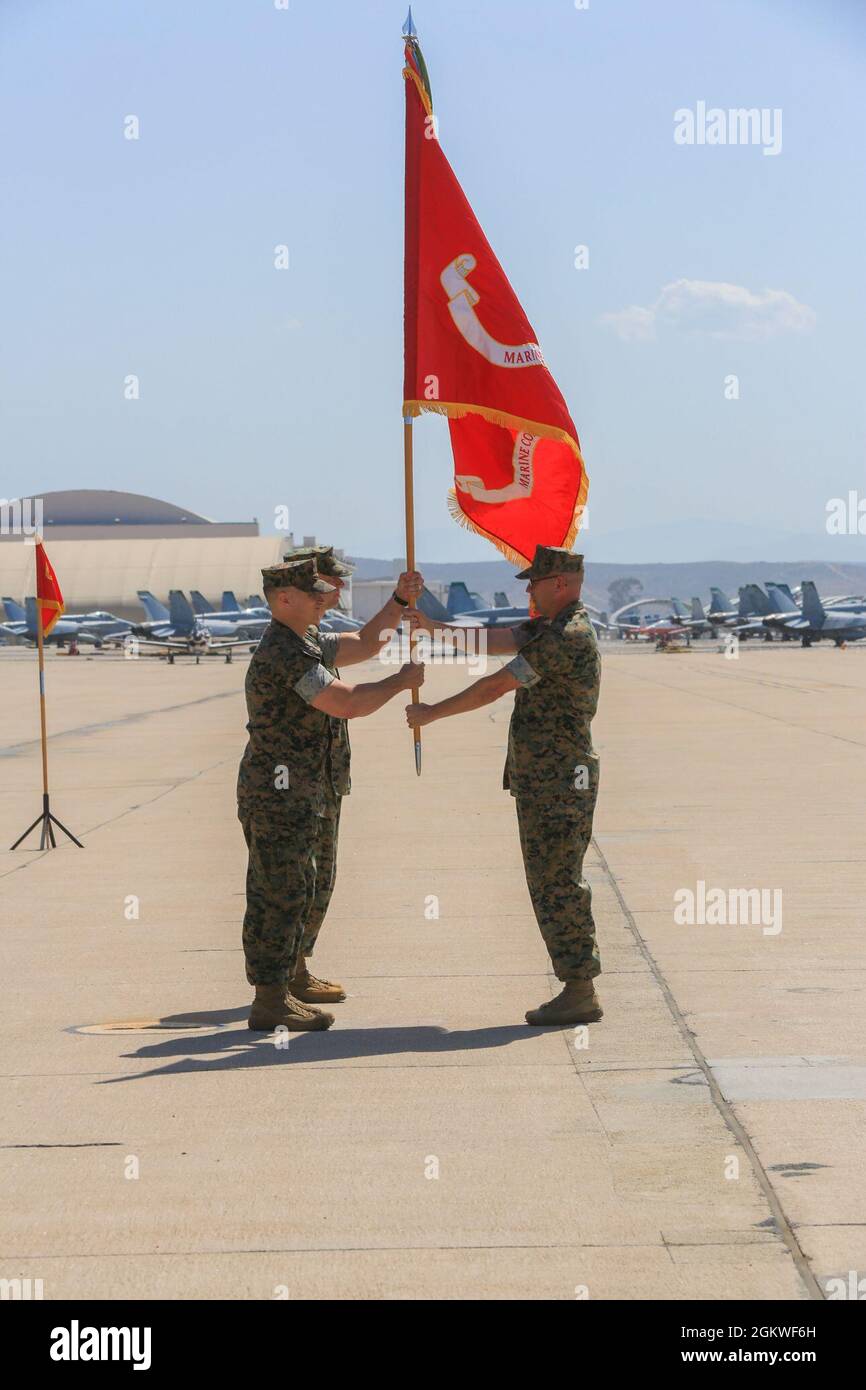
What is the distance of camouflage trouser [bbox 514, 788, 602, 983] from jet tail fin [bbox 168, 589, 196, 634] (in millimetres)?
90053

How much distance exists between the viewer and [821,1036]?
740cm

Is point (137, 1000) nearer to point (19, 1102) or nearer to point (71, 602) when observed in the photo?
point (19, 1102)

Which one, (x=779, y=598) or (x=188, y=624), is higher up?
(x=779, y=598)

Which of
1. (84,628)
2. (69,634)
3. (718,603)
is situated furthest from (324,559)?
(718,603)

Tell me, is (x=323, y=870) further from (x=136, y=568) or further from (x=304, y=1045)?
(x=136, y=568)

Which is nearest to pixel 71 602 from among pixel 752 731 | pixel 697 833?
pixel 752 731

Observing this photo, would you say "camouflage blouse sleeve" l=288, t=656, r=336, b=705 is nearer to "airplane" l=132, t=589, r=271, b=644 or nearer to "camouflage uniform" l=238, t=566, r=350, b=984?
"camouflage uniform" l=238, t=566, r=350, b=984

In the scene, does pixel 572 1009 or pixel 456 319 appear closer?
pixel 572 1009

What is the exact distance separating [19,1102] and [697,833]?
8643mm

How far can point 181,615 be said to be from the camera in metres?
98.4

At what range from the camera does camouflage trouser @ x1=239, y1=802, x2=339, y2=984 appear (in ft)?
24.6

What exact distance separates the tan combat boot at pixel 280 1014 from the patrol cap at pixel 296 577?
1.81 meters

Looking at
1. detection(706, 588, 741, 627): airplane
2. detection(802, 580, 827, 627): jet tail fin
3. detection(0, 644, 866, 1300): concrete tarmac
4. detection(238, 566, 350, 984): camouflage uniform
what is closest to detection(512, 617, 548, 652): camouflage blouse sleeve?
detection(238, 566, 350, 984): camouflage uniform

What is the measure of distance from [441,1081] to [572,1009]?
3.63ft
